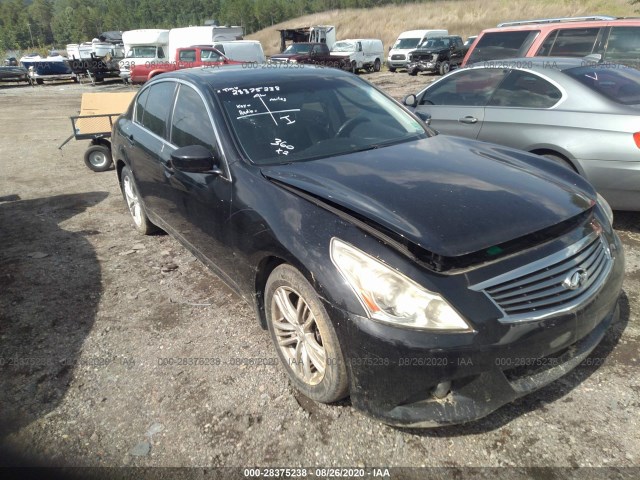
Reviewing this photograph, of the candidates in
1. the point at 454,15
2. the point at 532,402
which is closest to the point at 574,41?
the point at 532,402

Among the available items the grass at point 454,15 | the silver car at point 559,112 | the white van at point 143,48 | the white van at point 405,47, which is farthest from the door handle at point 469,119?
the grass at point 454,15

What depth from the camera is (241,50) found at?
71.6 ft

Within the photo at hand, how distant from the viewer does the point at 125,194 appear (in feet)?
17.3

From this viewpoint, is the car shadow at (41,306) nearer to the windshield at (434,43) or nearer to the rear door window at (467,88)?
the rear door window at (467,88)

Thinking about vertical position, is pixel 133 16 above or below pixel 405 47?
below

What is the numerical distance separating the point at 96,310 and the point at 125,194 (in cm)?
200

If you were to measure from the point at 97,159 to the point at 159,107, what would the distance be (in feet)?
14.7

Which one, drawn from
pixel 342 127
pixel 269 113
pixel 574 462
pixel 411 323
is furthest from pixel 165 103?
pixel 574 462

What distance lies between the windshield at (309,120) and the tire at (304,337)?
2.82 ft

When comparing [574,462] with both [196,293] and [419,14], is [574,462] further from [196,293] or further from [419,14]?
[419,14]

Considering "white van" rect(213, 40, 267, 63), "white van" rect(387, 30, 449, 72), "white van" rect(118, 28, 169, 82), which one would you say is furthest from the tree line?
"white van" rect(213, 40, 267, 63)

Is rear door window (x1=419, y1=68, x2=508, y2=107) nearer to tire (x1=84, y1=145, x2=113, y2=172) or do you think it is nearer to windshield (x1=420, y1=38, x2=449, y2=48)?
tire (x1=84, y1=145, x2=113, y2=172)

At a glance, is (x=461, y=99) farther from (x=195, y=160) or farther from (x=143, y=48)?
(x=143, y=48)

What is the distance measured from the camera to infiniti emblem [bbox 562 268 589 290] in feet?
7.05
